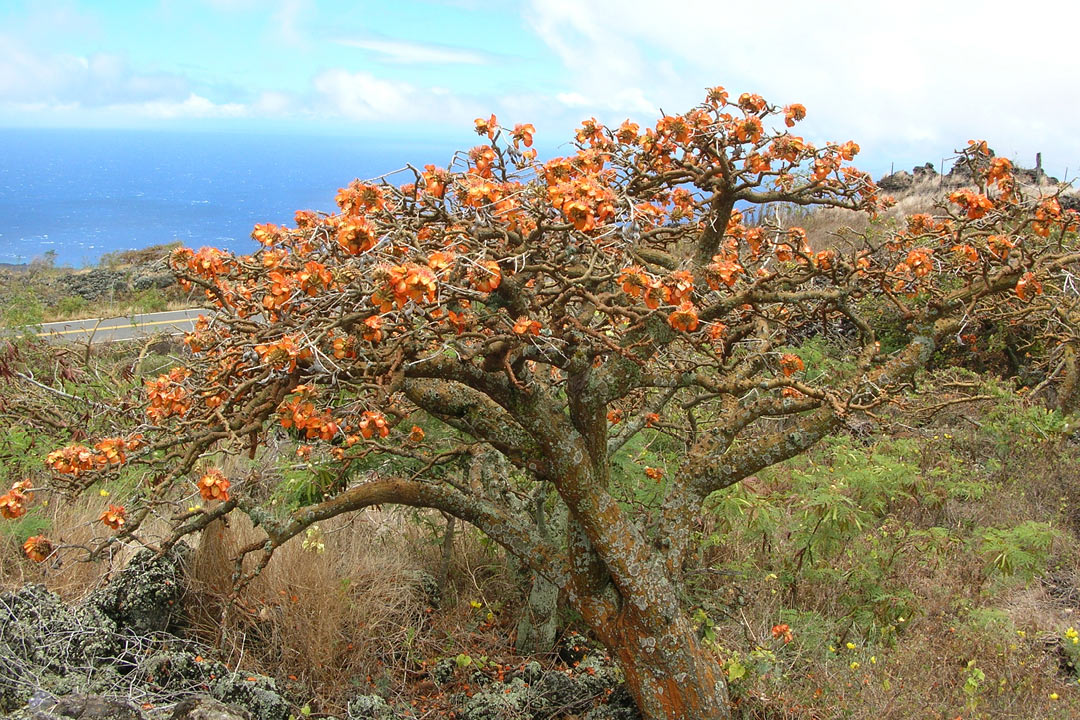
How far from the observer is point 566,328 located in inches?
114

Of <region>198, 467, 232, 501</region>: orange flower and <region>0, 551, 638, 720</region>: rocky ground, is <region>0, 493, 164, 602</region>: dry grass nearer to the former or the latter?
<region>0, 551, 638, 720</region>: rocky ground

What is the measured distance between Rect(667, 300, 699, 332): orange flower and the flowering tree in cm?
2

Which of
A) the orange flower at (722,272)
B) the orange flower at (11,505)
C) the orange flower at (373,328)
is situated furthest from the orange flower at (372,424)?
the orange flower at (722,272)

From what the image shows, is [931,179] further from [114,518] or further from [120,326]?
[114,518]

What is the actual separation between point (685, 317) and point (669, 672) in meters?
1.88

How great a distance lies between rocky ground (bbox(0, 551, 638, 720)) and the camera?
11.0ft

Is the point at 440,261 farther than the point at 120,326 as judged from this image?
No

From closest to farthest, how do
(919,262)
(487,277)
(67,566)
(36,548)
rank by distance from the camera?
1. (487,277)
2. (36,548)
3. (919,262)
4. (67,566)

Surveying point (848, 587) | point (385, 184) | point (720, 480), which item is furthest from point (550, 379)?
point (848, 587)

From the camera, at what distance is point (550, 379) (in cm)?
391

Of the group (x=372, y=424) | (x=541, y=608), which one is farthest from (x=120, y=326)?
(x=372, y=424)

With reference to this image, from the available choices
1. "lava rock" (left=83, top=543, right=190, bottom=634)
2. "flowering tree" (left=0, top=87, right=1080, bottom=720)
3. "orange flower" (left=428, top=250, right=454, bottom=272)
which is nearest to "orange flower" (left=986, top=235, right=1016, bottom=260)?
"flowering tree" (left=0, top=87, right=1080, bottom=720)

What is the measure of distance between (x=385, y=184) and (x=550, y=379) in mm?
1481

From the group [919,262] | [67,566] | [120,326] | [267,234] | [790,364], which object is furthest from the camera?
[120,326]
